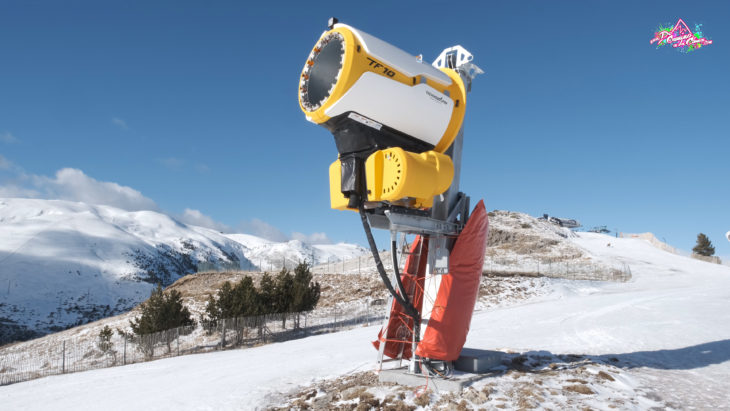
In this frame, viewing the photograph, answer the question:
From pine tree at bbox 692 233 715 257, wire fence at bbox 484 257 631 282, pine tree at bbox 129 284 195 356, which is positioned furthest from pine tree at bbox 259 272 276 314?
pine tree at bbox 692 233 715 257

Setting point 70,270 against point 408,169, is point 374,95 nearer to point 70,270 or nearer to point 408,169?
point 408,169

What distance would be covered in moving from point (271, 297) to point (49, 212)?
221798mm

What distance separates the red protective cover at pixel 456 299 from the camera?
7.24 m

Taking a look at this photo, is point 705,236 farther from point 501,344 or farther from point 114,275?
point 114,275

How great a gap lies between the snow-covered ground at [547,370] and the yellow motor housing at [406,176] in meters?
3.23

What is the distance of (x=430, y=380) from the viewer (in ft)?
23.6

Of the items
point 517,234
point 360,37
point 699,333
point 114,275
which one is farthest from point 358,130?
point 114,275

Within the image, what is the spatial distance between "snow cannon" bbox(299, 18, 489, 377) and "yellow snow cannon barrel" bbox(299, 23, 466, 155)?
0.05 feet

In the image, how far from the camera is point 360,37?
248 inches

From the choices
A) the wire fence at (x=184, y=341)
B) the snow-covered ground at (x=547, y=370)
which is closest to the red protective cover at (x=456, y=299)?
the snow-covered ground at (x=547, y=370)

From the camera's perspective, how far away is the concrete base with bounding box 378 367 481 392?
700cm

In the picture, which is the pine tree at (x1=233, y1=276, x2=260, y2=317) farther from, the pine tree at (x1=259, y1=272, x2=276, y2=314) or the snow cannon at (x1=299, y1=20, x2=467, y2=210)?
the snow cannon at (x1=299, y1=20, x2=467, y2=210)

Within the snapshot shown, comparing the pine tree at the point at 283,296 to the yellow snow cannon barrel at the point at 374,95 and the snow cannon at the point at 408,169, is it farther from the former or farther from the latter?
the yellow snow cannon barrel at the point at 374,95

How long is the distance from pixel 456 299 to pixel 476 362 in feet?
4.81
